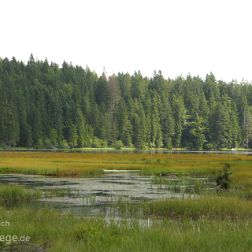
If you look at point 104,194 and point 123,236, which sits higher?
point 123,236

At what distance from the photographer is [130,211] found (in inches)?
941

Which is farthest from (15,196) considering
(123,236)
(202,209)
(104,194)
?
(123,236)

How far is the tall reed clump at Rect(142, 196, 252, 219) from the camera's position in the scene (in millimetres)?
22625

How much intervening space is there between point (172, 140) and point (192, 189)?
163m

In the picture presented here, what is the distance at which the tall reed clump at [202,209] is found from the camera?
2262cm

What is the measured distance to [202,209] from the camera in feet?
77.0

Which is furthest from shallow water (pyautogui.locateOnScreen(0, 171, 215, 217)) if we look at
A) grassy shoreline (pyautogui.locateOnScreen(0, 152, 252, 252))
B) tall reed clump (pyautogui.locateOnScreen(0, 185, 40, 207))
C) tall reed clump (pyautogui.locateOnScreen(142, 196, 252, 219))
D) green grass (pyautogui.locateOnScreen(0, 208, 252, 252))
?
green grass (pyautogui.locateOnScreen(0, 208, 252, 252))

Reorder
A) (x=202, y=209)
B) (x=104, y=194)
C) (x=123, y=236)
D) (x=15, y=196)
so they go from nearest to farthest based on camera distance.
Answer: (x=123, y=236)
(x=202, y=209)
(x=15, y=196)
(x=104, y=194)

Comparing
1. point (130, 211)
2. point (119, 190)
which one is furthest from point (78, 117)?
point (130, 211)

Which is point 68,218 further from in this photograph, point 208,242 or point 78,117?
point 78,117

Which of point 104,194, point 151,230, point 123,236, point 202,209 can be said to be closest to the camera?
point 123,236

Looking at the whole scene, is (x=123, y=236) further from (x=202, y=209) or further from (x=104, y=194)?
(x=104, y=194)

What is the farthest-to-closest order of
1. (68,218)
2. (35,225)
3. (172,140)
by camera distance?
(172,140), (68,218), (35,225)

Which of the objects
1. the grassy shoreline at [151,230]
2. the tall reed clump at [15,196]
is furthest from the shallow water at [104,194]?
the grassy shoreline at [151,230]
